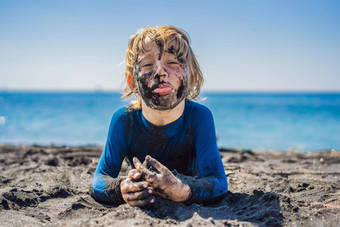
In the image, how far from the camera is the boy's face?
2494 mm

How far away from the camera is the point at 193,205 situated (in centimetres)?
220

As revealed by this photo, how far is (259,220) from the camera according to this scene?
2.03 meters

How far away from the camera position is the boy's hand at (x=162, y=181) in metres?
2.06

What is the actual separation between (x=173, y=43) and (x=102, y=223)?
1.59 metres

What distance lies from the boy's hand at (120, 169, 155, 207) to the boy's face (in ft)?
2.31

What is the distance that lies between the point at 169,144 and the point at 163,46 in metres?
0.96

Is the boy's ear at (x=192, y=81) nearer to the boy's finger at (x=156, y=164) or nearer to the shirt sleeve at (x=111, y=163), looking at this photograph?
the shirt sleeve at (x=111, y=163)

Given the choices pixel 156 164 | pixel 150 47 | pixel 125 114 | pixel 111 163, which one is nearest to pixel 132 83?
pixel 125 114

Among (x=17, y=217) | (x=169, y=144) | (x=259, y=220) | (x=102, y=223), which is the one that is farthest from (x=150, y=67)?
(x=17, y=217)

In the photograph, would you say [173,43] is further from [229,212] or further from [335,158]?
[335,158]

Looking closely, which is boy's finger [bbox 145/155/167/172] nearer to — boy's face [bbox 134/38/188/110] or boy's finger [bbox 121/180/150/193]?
boy's finger [bbox 121/180/150/193]

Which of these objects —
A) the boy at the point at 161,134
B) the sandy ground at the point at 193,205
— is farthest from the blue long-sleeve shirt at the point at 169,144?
the sandy ground at the point at 193,205

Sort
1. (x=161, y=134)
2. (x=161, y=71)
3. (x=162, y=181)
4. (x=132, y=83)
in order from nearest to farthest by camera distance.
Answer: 1. (x=162, y=181)
2. (x=161, y=71)
3. (x=161, y=134)
4. (x=132, y=83)

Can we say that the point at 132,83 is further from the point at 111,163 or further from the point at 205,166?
the point at 205,166
